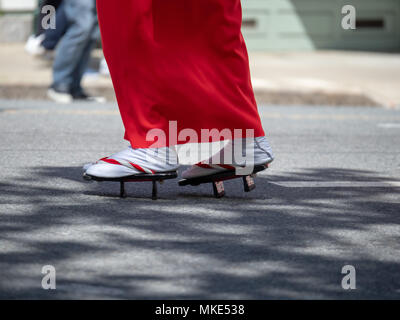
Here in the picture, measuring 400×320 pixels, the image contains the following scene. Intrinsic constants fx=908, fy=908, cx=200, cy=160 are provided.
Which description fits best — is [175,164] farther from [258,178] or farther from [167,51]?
[258,178]

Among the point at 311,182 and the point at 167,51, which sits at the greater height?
the point at 167,51

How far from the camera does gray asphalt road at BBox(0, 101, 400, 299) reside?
299 cm

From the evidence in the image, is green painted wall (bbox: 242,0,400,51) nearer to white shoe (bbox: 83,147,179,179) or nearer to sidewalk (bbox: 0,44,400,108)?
sidewalk (bbox: 0,44,400,108)

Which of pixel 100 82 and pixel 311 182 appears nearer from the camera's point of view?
pixel 311 182

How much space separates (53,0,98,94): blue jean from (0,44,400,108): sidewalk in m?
0.55

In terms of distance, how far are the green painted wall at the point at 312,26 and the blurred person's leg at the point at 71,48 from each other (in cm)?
767

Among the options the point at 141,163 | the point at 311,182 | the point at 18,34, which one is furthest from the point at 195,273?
the point at 18,34

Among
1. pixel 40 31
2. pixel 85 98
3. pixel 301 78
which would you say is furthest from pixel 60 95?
pixel 301 78

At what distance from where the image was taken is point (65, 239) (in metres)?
3.50

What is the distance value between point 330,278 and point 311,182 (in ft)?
6.23

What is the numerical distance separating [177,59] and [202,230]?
841 millimetres

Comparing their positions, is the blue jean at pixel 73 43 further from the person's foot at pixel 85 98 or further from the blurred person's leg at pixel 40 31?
the blurred person's leg at pixel 40 31

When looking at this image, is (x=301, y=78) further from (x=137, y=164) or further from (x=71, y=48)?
(x=137, y=164)

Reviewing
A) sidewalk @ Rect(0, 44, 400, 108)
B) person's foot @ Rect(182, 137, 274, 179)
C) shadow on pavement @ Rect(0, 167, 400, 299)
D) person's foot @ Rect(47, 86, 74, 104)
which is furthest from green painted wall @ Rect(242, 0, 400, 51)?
person's foot @ Rect(182, 137, 274, 179)
